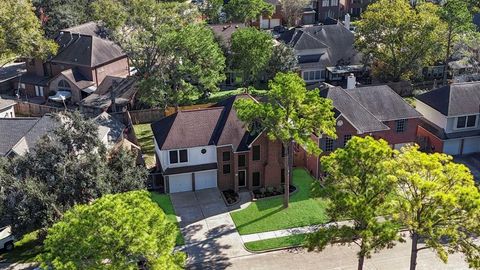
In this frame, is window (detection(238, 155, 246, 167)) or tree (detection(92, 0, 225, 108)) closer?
window (detection(238, 155, 246, 167))

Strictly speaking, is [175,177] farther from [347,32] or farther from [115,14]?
[347,32]

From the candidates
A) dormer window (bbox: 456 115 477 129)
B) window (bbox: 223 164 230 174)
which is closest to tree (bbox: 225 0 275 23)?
dormer window (bbox: 456 115 477 129)

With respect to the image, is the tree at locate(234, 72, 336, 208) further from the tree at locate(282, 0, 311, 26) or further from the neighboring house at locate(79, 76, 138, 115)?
the tree at locate(282, 0, 311, 26)

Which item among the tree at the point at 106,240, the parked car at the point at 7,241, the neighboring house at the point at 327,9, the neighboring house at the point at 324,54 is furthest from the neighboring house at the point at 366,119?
the neighboring house at the point at 327,9

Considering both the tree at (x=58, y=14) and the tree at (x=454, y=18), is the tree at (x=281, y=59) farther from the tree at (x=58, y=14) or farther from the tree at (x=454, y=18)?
the tree at (x=58, y=14)

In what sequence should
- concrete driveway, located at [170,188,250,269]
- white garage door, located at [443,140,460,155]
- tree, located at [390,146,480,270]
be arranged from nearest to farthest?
1. tree, located at [390,146,480,270]
2. concrete driveway, located at [170,188,250,269]
3. white garage door, located at [443,140,460,155]

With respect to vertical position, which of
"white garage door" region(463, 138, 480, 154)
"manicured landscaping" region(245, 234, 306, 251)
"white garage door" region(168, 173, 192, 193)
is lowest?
"manicured landscaping" region(245, 234, 306, 251)

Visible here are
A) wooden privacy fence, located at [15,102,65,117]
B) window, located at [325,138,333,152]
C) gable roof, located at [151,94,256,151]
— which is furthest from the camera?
wooden privacy fence, located at [15,102,65,117]

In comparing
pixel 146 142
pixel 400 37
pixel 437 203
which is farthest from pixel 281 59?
pixel 437 203
